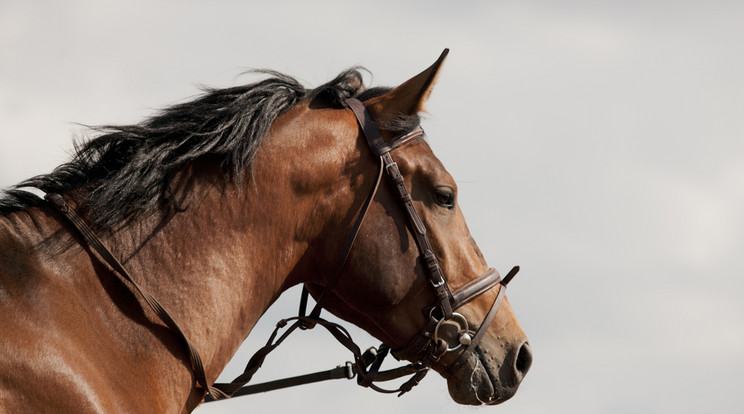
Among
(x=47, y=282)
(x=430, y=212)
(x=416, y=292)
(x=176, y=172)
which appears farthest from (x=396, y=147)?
(x=47, y=282)

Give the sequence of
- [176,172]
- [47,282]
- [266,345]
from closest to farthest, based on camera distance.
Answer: [47,282]
[176,172]
[266,345]

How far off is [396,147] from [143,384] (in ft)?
7.89

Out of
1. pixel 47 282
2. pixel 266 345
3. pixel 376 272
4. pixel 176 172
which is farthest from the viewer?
pixel 266 345

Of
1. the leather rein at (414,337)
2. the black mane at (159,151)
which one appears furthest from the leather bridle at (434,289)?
the black mane at (159,151)

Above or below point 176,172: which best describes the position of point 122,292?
below

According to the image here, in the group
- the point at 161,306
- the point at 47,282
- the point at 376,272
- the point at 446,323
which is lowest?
the point at 446,323

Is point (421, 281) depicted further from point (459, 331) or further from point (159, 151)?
point (159, 151)

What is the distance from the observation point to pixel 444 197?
6.48 meters

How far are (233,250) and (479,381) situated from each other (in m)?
2.15

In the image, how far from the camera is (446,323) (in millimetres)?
6504

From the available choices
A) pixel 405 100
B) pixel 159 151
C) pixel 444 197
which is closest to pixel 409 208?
pixel 444 197

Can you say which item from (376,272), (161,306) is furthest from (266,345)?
(161,306)

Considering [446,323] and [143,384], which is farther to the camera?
[446,323]

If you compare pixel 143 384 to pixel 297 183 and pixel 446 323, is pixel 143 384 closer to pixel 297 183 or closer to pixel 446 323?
pixel 297 183
